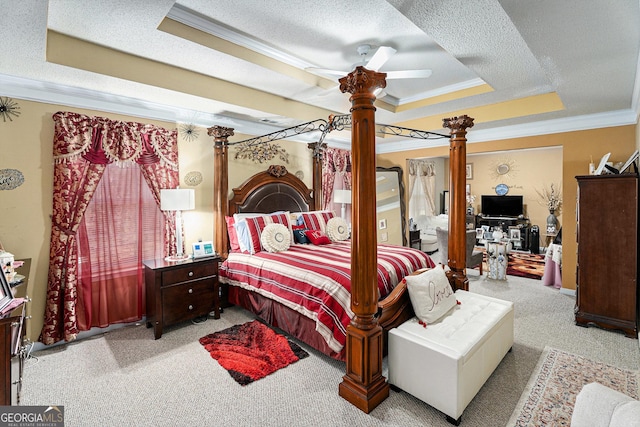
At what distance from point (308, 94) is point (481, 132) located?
10.1ft

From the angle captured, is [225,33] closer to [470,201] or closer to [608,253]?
[608,253]

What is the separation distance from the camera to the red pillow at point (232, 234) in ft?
13.0

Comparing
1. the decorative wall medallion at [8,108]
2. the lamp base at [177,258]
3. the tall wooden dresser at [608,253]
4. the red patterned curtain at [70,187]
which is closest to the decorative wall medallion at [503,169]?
the tall wooden dresser at [608,253]

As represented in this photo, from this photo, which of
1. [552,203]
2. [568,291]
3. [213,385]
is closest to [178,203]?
[213,385]

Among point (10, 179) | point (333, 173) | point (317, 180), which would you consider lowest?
point (10, 179)

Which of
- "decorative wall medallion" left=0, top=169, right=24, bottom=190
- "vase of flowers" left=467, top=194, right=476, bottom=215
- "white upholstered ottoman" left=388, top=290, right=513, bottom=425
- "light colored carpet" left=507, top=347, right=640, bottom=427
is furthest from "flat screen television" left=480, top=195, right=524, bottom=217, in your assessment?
"decorative wall medallion" left=0, top=169, right=24, bottom=190

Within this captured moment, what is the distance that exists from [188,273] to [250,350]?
3.54ft

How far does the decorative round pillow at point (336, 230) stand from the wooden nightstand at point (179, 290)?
1577 mm

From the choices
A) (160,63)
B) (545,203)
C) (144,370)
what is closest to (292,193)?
(160,63)

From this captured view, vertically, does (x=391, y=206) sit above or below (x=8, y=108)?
below

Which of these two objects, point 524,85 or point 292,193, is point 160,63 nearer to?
A: point 292,193

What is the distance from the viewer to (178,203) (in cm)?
336

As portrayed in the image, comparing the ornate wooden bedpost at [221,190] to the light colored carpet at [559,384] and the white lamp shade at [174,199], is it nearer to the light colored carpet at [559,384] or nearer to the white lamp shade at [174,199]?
the white lamp shade at [174,199]

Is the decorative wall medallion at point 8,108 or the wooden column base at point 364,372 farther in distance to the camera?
the decorative wall medallion at point 8,108
